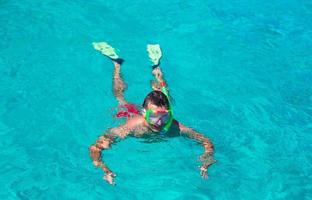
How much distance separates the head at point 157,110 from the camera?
21.1ft

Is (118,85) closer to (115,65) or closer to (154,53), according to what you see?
(115,65)

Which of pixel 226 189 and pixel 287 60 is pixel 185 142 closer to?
pixel 226 189

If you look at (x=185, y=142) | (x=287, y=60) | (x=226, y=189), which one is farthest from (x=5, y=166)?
(x=287, y=60)

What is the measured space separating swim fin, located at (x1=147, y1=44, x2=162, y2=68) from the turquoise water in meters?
0.19

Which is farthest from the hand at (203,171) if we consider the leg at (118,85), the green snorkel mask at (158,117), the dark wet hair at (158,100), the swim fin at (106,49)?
the swim fin at (106,49)

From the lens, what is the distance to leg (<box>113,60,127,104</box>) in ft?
25.1

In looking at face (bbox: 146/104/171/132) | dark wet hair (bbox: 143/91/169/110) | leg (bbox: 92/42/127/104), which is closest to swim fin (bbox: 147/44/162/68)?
leg (bbox: 92/42/127/104)

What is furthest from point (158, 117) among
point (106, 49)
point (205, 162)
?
point (106, 49)

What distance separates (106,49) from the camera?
8617 millimetres

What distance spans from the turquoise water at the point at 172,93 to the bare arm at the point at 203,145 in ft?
0.51

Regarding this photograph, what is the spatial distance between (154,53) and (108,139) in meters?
2.49

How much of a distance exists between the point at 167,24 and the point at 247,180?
418cm

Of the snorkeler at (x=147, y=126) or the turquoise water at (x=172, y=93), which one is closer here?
the snorkeler at (x=147, y=126)

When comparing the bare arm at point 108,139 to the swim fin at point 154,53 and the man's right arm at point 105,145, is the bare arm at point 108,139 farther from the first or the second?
the swim fin at point 154,53
